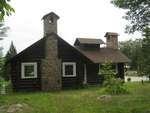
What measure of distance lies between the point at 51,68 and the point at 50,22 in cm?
476

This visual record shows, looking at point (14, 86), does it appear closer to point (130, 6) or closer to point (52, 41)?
point (52, 41)

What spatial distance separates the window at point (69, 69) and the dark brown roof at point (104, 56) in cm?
297

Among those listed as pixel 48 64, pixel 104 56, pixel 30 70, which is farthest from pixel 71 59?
pixel 104 56

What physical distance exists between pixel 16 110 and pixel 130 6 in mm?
8756

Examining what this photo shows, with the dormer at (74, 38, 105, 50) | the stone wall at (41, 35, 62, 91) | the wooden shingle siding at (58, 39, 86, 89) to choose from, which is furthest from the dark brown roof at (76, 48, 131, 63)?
the stone wall at (41, 35, 62, 91)

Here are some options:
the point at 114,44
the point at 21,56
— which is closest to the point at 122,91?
the point at 21,56

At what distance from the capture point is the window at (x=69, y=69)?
15536 millimetres

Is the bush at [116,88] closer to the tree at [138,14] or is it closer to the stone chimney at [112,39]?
the tree at [138,14]

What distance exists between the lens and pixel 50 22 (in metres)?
15.7

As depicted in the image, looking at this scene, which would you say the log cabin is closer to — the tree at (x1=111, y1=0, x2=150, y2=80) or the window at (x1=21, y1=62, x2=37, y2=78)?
the window at (x1=21, y1=62, x2=37, y2=78)

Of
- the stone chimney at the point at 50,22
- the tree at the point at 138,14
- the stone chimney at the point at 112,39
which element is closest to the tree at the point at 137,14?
the tree at the point at 138,14

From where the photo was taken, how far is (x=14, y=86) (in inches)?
556

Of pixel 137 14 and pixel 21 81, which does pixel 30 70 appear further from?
pixel 137 14

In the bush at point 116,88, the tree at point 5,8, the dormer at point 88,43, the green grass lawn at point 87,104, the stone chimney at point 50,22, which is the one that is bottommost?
the green grass lawn at point 87,104
